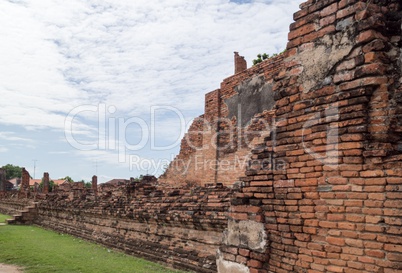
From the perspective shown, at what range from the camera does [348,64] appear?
3508mm

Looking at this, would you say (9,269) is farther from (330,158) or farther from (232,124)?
(232,124)

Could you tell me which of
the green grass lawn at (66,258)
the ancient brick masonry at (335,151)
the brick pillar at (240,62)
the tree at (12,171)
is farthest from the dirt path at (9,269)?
the tree at (12,171)

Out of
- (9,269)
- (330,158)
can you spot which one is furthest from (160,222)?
(330,158)

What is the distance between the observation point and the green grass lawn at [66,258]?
7.00 m

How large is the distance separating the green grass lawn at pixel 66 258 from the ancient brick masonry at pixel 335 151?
346 centimetres

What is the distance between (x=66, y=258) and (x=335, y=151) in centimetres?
653

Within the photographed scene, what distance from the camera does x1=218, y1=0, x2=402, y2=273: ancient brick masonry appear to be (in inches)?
125

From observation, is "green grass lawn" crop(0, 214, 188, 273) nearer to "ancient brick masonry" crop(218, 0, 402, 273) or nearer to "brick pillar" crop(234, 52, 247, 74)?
A: "ancient brick masonry" crop(218, 0, 402, 273)

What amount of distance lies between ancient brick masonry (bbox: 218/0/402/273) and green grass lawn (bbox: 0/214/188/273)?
3463mm

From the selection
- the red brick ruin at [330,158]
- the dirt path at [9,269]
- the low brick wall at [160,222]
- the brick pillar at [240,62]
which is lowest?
the dirt path at [9,269]

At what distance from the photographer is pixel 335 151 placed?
347cm

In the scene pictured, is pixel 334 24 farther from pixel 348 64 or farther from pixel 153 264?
pixel 153 264

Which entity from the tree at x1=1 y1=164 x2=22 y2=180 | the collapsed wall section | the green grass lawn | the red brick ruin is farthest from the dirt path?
the tree at x1=1 y1=164 x2=22 y2=180

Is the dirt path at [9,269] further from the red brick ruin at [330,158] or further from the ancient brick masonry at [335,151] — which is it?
the ancient brick masonry at [335,151]
